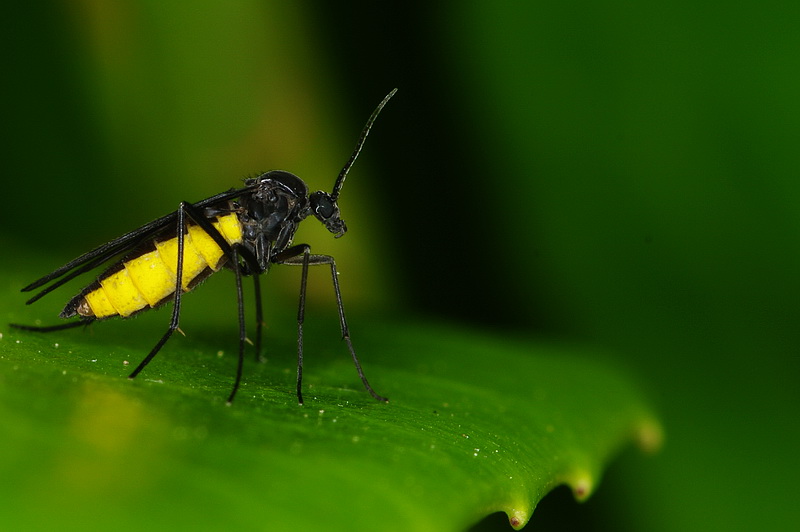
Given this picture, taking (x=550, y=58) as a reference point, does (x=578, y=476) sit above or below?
below

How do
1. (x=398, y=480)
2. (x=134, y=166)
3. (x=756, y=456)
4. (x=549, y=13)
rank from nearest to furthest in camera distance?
(x=398, y=480)
(x=756, y=456)
(x=549, y=13)
(x=134, y=166)

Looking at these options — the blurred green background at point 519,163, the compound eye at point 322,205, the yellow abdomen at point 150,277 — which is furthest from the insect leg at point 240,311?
the blurred green background at point 519,163

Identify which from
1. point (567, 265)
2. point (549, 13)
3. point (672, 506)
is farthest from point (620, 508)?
point (549, 13)

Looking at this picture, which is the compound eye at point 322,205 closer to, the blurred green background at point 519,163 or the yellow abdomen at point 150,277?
the yellow abdomen at point 150,277

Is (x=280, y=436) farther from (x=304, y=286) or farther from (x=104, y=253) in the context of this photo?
(x=104, y=253)

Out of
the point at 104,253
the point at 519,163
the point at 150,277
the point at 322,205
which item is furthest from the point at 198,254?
the point at 519,163

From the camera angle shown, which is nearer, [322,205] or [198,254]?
[198,254]

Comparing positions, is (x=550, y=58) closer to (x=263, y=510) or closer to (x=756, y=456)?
(x=756, y=456)
